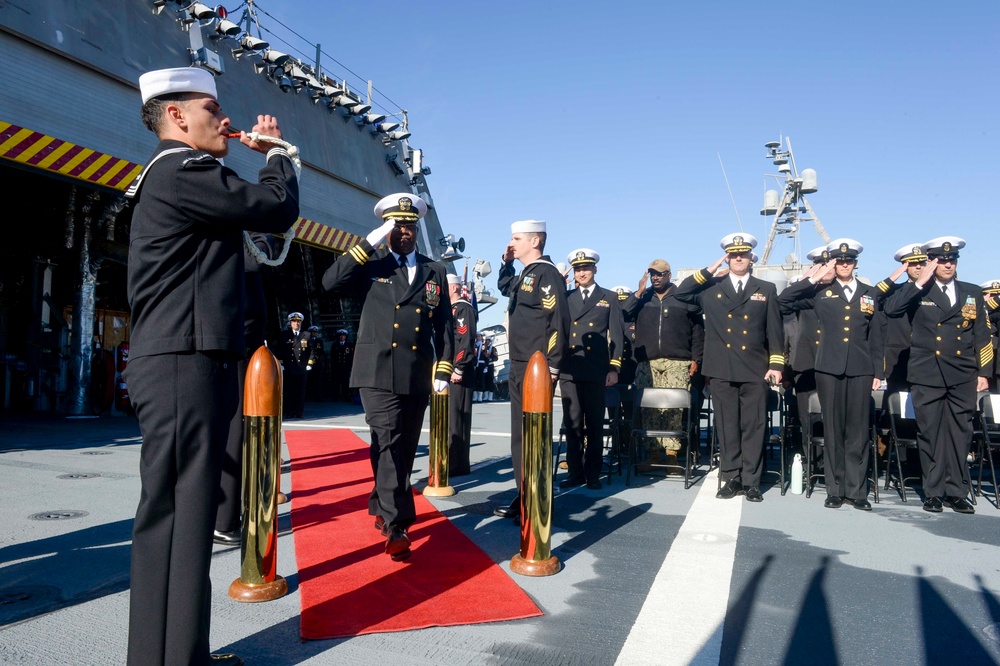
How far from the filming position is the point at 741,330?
21.5 ft

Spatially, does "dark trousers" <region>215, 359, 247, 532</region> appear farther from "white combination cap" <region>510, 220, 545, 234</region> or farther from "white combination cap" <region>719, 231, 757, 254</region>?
"white combination cap" <region>719, 231, 757, 254</region>

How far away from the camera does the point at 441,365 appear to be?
4863 millimetres

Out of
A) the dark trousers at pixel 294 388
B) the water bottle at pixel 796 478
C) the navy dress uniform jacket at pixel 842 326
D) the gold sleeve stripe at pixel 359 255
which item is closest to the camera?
the gold sleeve stripe at pixel 359 255

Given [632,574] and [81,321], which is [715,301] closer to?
[632,574]

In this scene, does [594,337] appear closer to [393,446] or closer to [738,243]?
[738,243]

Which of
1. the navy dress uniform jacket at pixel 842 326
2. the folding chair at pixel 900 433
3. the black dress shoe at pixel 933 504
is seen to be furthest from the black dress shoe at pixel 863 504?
the navy dress uniform jacket at pixel 842 326

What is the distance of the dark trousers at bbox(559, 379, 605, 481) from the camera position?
22.2ft

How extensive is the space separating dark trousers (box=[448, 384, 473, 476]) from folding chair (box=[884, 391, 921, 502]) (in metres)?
4.08

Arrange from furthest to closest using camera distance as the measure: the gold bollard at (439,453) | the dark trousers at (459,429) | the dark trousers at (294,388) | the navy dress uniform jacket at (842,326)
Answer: the dark trousers at (294,388) < the dark trousers at (459,429) < the gold bollard at (439,453) < the navy dress uniform jacket at (842,326)

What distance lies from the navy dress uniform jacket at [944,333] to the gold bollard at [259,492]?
5.47 meters

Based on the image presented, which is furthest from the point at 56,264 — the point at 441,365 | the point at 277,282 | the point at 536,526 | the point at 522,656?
the point at 522,656

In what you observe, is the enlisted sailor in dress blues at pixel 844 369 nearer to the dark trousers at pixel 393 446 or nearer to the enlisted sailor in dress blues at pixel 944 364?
the enlisted sailor in dress blues at pixel 944 364

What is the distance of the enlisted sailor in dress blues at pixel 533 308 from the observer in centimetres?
553

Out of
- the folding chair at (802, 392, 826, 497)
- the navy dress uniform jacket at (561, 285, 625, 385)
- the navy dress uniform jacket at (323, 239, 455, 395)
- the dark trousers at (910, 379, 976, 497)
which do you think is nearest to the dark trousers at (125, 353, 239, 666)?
the navy dress uniform jacket at (323, 239, 455, 395)
